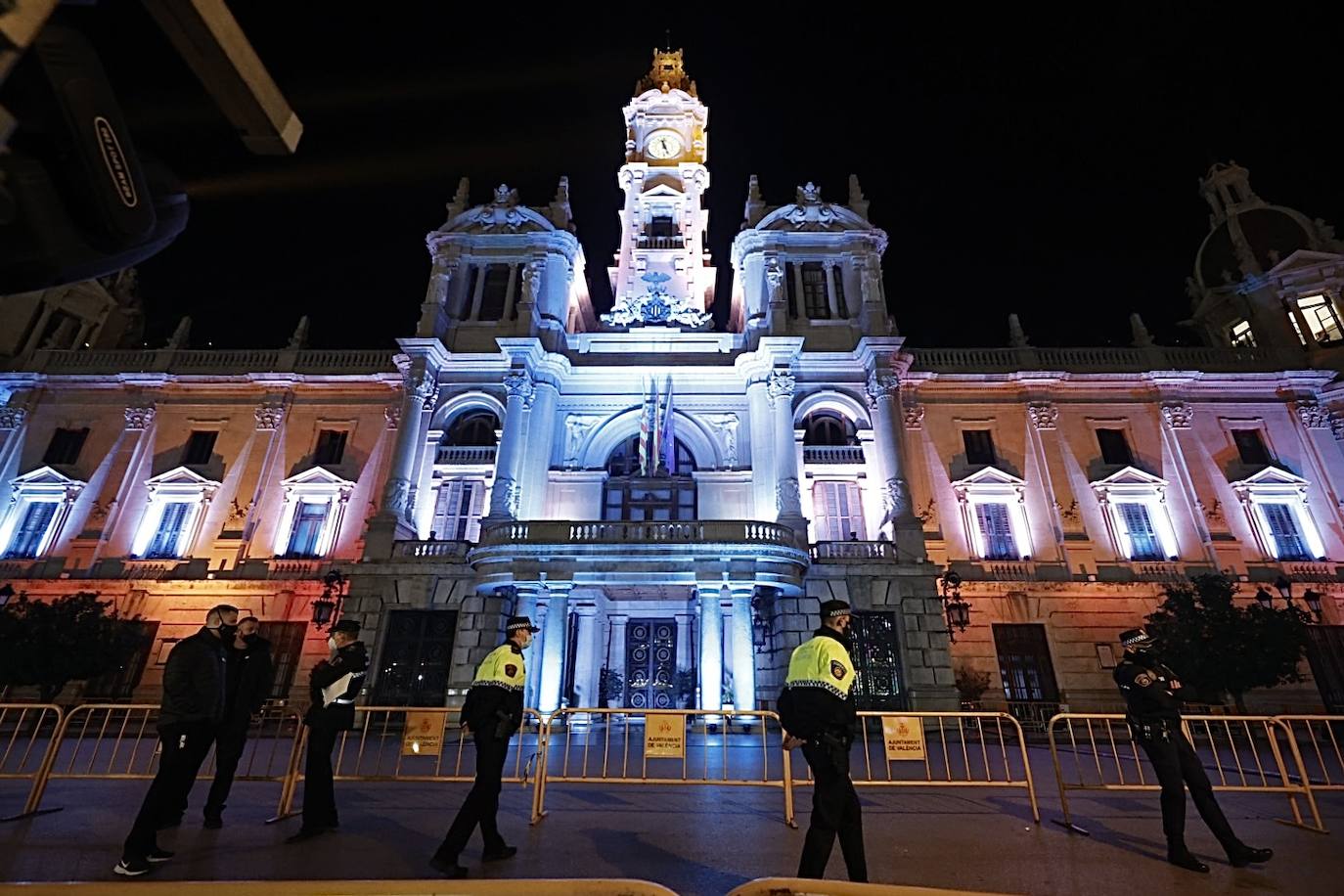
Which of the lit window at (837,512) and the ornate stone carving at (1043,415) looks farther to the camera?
the ornate stone carving at (1043,415)

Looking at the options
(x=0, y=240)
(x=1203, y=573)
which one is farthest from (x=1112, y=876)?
(x=1203, y=573)

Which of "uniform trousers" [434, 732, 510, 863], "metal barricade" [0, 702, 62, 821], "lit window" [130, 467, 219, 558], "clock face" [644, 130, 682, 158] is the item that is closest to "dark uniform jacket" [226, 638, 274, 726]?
"metal barricade" [0, 702, 62, 821]

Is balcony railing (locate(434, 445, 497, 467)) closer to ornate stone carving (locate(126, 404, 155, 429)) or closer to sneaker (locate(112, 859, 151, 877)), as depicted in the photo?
ornate stone carving (locate(126, 404, 155, 429))

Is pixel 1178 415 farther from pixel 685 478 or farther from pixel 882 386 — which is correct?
pixel 685 478

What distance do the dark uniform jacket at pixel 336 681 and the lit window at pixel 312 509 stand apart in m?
20.2

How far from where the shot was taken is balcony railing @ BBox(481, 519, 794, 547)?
63.2 feet

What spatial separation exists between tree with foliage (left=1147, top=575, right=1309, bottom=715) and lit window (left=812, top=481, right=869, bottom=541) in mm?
9460

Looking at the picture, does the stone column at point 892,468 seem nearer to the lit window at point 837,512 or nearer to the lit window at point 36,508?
the lit window at point 837,512

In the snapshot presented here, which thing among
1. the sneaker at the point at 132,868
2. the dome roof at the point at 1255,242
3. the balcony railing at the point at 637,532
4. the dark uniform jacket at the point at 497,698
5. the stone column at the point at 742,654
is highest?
the dome roof at the point at 1255,242

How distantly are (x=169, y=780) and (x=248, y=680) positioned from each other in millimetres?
1823

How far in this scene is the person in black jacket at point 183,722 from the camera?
5.28 m

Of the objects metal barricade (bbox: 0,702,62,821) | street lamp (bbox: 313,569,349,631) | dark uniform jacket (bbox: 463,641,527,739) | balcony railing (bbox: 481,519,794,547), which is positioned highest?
balcony railing (bbox: 481,519,794,547)

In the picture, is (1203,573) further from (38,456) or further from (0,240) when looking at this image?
(38,456)

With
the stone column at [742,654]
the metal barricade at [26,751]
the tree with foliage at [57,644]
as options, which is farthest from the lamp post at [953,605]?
the tree with foliage at [57,644]
